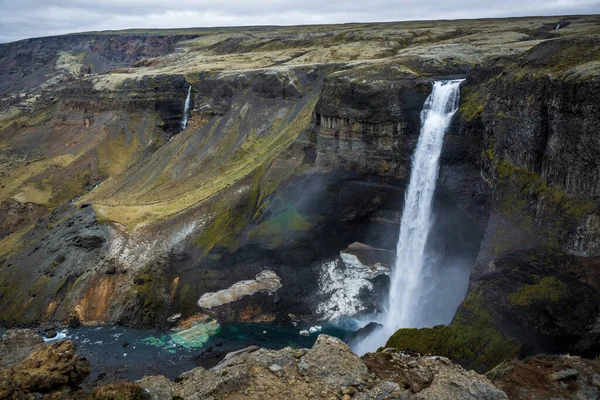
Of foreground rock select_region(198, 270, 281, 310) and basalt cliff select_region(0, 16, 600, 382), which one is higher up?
Answer: basalt cliff select_region(0, 16, 600, 382)

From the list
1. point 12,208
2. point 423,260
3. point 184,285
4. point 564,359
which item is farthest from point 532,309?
point 12,208

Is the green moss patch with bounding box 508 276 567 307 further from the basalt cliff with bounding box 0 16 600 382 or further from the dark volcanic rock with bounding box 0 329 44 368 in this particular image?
the dark volcanic rock with bounding box 0 329 44 368

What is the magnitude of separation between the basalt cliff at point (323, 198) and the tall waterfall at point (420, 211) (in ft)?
4.01

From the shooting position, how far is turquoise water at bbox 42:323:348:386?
35.6 m

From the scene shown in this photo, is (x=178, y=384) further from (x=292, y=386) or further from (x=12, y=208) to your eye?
(x=12, y=208)

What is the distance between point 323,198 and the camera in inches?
1922

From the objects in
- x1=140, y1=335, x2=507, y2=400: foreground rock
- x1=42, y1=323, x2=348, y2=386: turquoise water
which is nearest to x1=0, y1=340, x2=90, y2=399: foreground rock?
x1=140, y1=335, x2=507, y2=400: foreground rock

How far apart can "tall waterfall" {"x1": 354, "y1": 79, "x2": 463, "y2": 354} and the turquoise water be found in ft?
20.0

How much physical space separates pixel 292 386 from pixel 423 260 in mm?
25684

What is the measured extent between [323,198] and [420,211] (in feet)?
36.6

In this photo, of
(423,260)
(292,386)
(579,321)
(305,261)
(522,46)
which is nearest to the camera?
(292,386)

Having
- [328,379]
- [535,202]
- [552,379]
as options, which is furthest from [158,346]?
[535,202]

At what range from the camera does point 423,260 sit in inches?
1629

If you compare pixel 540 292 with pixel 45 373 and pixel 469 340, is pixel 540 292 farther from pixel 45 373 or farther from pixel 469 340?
pixel 45 373
